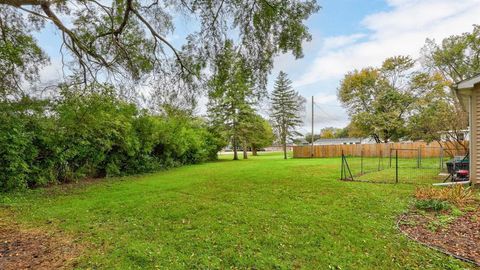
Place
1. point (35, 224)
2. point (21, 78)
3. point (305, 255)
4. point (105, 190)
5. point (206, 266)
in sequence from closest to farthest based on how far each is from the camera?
point (206, 266), point (305, 255), point (35, 224), point (21, 78), point (105, 190)

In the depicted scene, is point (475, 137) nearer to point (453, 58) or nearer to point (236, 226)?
point (236, 226)

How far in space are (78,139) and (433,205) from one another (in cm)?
1061

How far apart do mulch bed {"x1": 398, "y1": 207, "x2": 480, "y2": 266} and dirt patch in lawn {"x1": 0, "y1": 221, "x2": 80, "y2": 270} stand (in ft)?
14.7

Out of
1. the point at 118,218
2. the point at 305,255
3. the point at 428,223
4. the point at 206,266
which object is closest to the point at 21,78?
the point at 118,218

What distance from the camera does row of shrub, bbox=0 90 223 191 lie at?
7320mm

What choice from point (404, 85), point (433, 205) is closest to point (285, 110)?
point (404, 85)

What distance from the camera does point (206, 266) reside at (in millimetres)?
3018

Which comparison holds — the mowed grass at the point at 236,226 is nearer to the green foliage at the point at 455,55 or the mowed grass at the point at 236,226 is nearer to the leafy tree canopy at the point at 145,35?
the leafy tree canopy at the point at 145,35

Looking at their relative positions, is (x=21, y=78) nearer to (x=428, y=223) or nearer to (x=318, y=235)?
(x=318, y=235)

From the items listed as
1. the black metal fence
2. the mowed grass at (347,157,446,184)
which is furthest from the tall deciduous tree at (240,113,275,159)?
the mowed grass at (347,157,446,184)

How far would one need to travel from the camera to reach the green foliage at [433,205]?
495 cm

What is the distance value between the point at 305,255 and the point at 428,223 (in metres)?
2.43

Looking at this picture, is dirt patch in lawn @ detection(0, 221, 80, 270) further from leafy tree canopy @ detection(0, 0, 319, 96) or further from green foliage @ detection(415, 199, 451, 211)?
green foliage @ detection(415, 199, 451, 211)

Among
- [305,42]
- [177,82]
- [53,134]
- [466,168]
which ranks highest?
[305,42]
